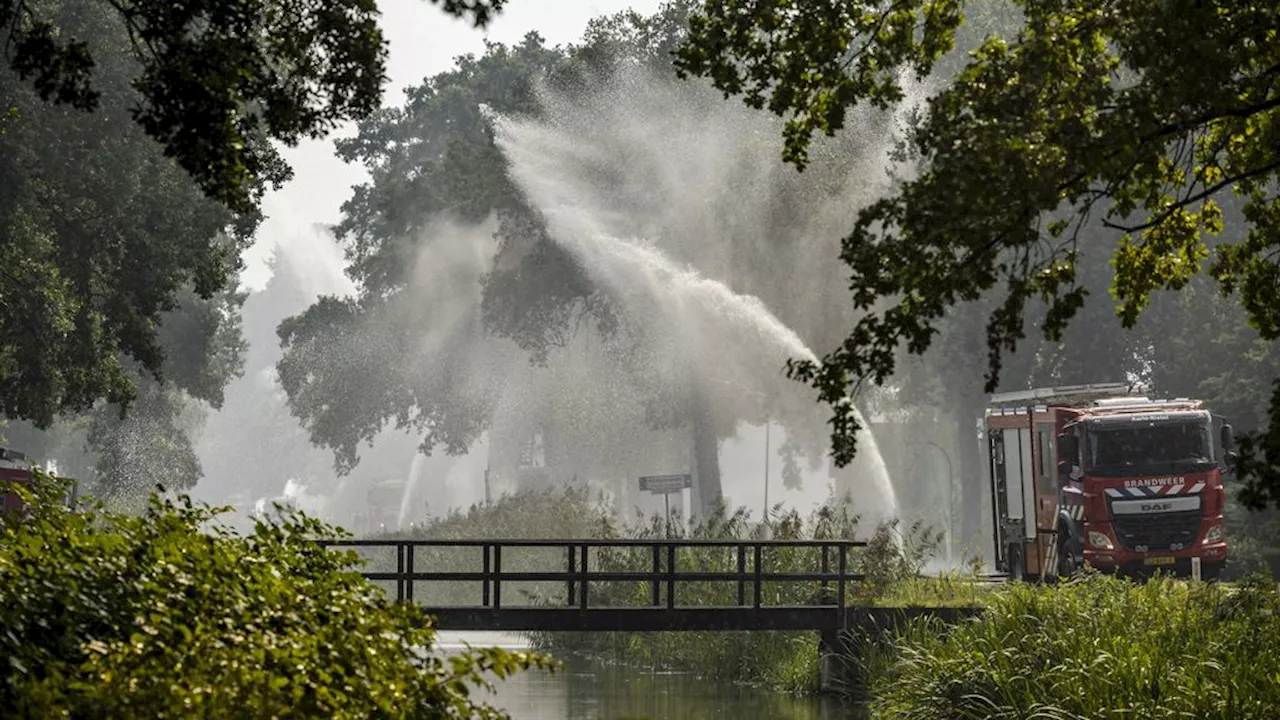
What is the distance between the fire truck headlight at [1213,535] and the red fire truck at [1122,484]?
2 cm

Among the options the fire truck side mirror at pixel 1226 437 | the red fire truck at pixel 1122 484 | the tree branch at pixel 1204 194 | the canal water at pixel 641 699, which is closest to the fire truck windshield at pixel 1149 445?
the red fire truck at pixel 1122 484

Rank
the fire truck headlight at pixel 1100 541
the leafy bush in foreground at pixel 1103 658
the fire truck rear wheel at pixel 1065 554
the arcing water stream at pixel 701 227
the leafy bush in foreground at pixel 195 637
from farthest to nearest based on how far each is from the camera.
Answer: the arcing water stream at pixel 701 227
the fire truck rear wheel at pixel 1065 554
the fire truck headlight at pixel 1100 541
the leafy bush in foreground at pixel 1103 658
the leafy bush in foreground at pixel 195 637

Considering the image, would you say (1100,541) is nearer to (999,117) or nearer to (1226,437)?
(1226,437)

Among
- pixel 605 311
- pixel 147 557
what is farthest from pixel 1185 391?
pixel 147 557

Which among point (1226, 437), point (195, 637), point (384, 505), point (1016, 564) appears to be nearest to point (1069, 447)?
point (1226, 437)

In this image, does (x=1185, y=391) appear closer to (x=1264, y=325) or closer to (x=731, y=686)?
(x=731, y=686)

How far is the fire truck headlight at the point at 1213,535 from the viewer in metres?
35.8

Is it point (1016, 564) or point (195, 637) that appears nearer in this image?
point (195, 637)

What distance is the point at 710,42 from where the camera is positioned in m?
17.4

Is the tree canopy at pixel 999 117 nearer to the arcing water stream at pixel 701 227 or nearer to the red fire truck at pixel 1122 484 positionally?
the red fire truck at pixel 1122 484

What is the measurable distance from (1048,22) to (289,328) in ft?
219

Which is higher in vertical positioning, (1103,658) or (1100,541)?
(1100,541)

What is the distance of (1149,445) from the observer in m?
35.2

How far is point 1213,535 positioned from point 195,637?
28.1 meters
